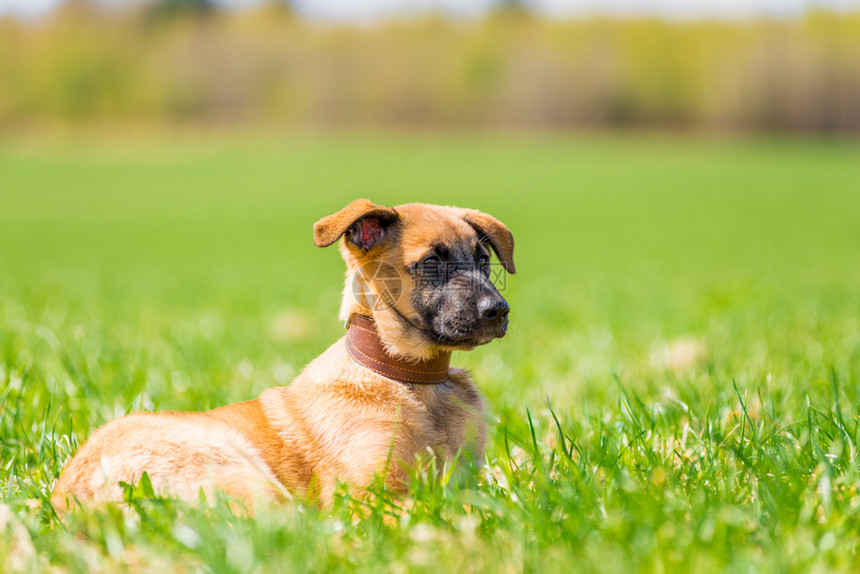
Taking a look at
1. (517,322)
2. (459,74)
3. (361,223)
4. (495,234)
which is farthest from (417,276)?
(459,74)

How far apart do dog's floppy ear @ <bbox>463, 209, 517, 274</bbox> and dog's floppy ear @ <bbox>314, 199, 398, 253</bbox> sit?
504 millimetres

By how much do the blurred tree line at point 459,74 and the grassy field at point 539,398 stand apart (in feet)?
130

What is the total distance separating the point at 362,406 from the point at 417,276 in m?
0.68

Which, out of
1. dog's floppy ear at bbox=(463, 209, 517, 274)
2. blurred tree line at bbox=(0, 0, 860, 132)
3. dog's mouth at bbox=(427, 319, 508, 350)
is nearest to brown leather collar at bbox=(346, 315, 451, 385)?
dog's mouth at bbox=(427, 319, 508, 350)

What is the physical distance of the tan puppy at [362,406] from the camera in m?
2.94

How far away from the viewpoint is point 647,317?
7336mm

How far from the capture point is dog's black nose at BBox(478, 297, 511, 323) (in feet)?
10.9

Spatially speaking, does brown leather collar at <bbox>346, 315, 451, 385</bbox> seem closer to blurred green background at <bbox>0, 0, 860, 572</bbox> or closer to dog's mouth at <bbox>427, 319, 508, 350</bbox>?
dog's mouth at <bbox>427, 319, 508, 350</bbox>

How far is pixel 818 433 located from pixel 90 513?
112 inches

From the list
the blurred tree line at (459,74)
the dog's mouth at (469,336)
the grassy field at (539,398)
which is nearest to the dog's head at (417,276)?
the dog's mouth at (469,336)

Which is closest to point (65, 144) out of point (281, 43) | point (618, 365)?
point (281, 43)

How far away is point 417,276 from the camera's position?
3604mm

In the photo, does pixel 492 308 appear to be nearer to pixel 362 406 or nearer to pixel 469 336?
pixel 469 336

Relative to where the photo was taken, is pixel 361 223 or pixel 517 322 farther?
pixel 517 322
